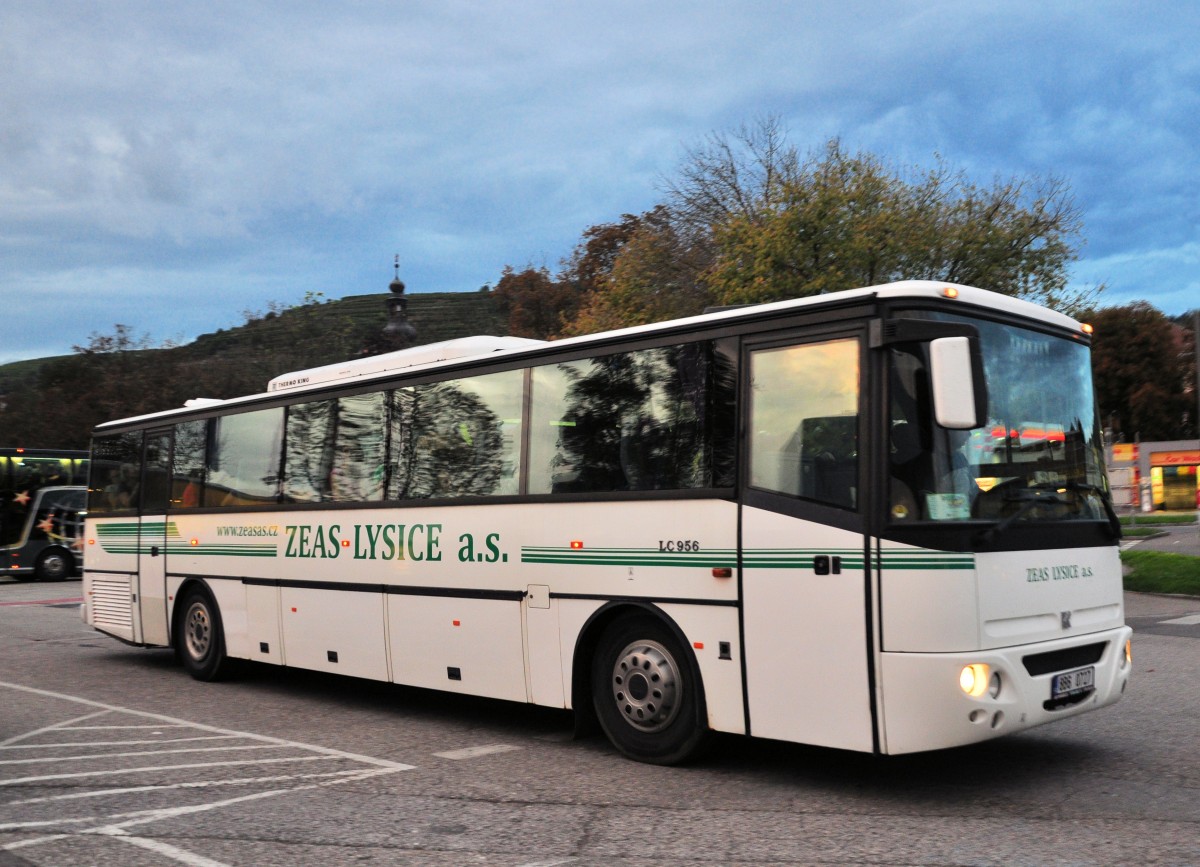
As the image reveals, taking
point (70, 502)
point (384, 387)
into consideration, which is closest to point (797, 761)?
point (384, 387)

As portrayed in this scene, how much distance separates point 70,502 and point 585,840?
28981 millimetres

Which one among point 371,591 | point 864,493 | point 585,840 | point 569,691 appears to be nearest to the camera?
point 585,840

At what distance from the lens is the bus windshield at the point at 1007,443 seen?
6.24m

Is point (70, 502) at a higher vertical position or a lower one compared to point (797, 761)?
higher

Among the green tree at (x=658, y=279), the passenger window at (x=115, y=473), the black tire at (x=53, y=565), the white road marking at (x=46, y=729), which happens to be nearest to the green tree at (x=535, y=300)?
the green tree at (x=658, y=279)

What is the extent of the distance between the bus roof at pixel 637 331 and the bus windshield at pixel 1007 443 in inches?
5.1

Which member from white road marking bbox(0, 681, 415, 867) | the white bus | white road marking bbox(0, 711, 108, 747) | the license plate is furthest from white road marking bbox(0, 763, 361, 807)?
the license plate

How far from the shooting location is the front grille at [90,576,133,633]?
13562 mm

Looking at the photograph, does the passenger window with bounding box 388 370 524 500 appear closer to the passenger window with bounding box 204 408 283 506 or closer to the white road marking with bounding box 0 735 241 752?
the passenger window with bounding box 204 408 283 506

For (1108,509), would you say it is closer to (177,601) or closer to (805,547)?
(805,547)

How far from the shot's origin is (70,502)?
102ft

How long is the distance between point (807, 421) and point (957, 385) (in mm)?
1011

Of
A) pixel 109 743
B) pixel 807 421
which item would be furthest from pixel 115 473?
pixel 807 421

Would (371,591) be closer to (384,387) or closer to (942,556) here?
(384,387)
